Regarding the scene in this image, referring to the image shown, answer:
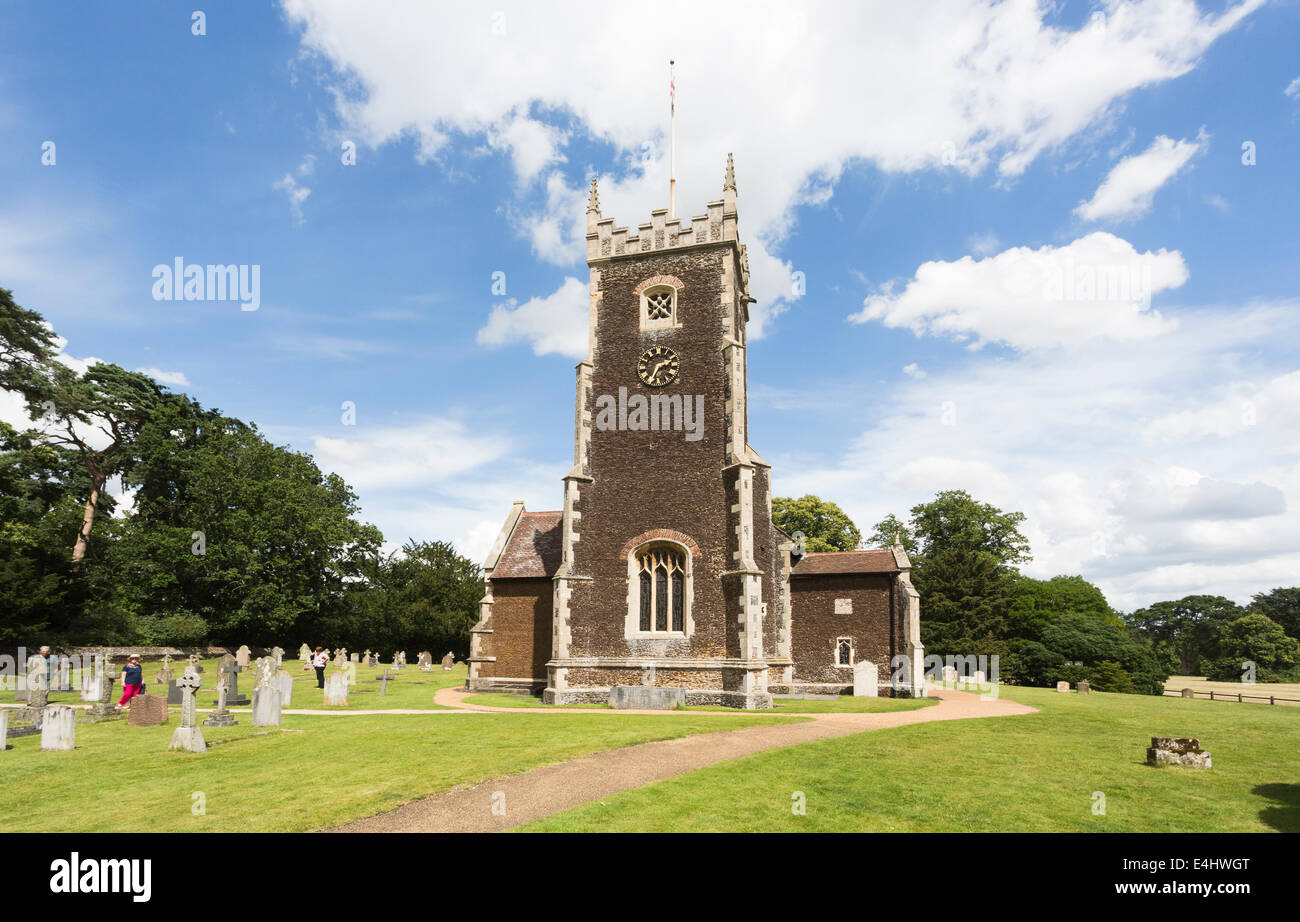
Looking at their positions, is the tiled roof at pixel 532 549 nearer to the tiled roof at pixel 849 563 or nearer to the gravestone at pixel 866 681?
the tiled roof at pixel 849 563

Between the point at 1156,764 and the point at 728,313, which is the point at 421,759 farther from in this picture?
the point at 728,313

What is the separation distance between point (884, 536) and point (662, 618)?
42.1m

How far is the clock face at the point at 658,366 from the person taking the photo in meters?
24.5

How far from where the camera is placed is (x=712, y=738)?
46.9 ft

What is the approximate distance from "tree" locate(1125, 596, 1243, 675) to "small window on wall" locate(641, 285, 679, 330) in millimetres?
82189

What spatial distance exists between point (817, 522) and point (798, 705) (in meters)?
35.5

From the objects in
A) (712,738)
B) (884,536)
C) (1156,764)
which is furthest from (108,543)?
(884,536)

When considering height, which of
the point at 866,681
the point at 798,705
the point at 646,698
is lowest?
the point at 798,705

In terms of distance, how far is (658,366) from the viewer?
24688 millimetres

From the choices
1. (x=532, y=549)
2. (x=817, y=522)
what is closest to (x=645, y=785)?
(x=532, y=549)

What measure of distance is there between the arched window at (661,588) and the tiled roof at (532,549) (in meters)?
5.02

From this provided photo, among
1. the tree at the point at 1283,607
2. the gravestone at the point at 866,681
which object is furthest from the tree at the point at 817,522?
the tree at the point at 1283,607

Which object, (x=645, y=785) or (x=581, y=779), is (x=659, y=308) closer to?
(x=581, y=779)
